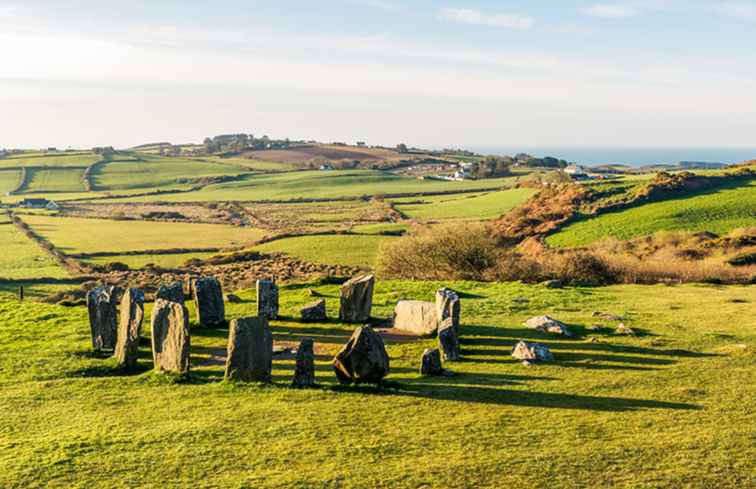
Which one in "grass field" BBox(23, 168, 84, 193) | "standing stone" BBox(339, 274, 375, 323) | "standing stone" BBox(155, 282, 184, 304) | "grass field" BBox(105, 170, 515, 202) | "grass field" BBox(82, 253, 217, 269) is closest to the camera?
"standing stone" BBox(155, 282, 184, 304)

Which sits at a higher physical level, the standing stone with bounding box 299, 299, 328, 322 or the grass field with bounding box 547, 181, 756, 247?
the grass field with bounding box 547, 181, 756, 247

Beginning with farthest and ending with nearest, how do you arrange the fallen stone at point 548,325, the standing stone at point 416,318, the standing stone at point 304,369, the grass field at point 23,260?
1. the grass field at point 23,260
2. the standing stone at point 416,318
3. the fallen stone at point 548,325
4. the standing stone at point 304,369

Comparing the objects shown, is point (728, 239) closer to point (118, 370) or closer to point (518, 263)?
point (518, 263)

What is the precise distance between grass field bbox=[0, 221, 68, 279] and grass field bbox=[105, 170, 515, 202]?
46.5 m

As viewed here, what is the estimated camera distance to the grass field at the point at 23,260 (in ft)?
184

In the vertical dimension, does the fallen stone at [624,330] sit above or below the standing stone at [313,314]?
above

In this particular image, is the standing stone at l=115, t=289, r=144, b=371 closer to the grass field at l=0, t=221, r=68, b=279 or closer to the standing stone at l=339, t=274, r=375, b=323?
the standing stone at l=339, t=274, r=375, b=323

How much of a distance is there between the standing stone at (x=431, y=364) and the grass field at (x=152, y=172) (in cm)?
12738

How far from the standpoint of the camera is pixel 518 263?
42.4 m

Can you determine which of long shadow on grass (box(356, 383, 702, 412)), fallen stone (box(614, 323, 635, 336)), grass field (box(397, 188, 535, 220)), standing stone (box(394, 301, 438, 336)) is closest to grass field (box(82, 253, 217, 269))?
grass field (box(397, 188, 535, 220))

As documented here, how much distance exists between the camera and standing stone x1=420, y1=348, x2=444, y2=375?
21.5m

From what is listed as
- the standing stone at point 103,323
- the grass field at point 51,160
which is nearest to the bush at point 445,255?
the standing stone at point 103,323

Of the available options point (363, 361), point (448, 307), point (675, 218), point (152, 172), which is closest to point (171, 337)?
point (363, 361)

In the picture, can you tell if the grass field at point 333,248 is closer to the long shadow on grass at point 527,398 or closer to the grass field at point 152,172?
the long shadow on grass at point 527,398
